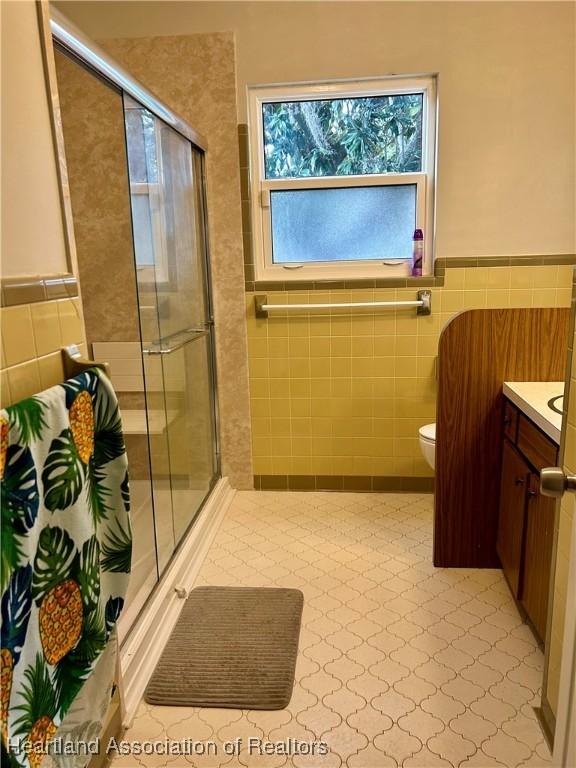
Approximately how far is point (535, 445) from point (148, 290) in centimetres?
152

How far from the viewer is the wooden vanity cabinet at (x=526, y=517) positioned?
1.58m

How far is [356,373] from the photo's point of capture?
9.42 feet

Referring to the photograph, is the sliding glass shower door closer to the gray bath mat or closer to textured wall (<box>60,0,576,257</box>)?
the gray bath mat

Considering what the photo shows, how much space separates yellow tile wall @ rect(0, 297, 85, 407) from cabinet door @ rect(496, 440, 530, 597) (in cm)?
144

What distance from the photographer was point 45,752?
965 mm

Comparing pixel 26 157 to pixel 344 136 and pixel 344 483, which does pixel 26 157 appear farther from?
pixel 344 483

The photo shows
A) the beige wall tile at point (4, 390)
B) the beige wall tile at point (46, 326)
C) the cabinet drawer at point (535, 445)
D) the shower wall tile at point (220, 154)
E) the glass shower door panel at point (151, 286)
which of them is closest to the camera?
the beige wall tile at point (4, 390)

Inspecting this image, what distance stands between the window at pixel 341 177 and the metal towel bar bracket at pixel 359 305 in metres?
0.14

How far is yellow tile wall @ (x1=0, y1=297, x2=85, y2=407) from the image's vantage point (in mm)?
987

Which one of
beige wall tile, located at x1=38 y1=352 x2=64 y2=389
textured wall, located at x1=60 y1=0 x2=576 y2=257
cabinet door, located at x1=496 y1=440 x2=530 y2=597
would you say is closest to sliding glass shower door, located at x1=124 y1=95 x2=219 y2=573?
textured wall, located at x1=60 y1=0 x2=576 y2=257

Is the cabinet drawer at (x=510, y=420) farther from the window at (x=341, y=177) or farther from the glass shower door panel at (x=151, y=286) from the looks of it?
the glass shower door panel at (x=151, y=286)

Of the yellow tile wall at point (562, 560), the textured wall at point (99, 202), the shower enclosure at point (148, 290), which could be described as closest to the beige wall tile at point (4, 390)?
→ the shower enclosure at point (148, 290)

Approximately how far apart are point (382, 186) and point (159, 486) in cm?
185

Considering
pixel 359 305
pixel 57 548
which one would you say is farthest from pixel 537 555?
pixel 359 305
